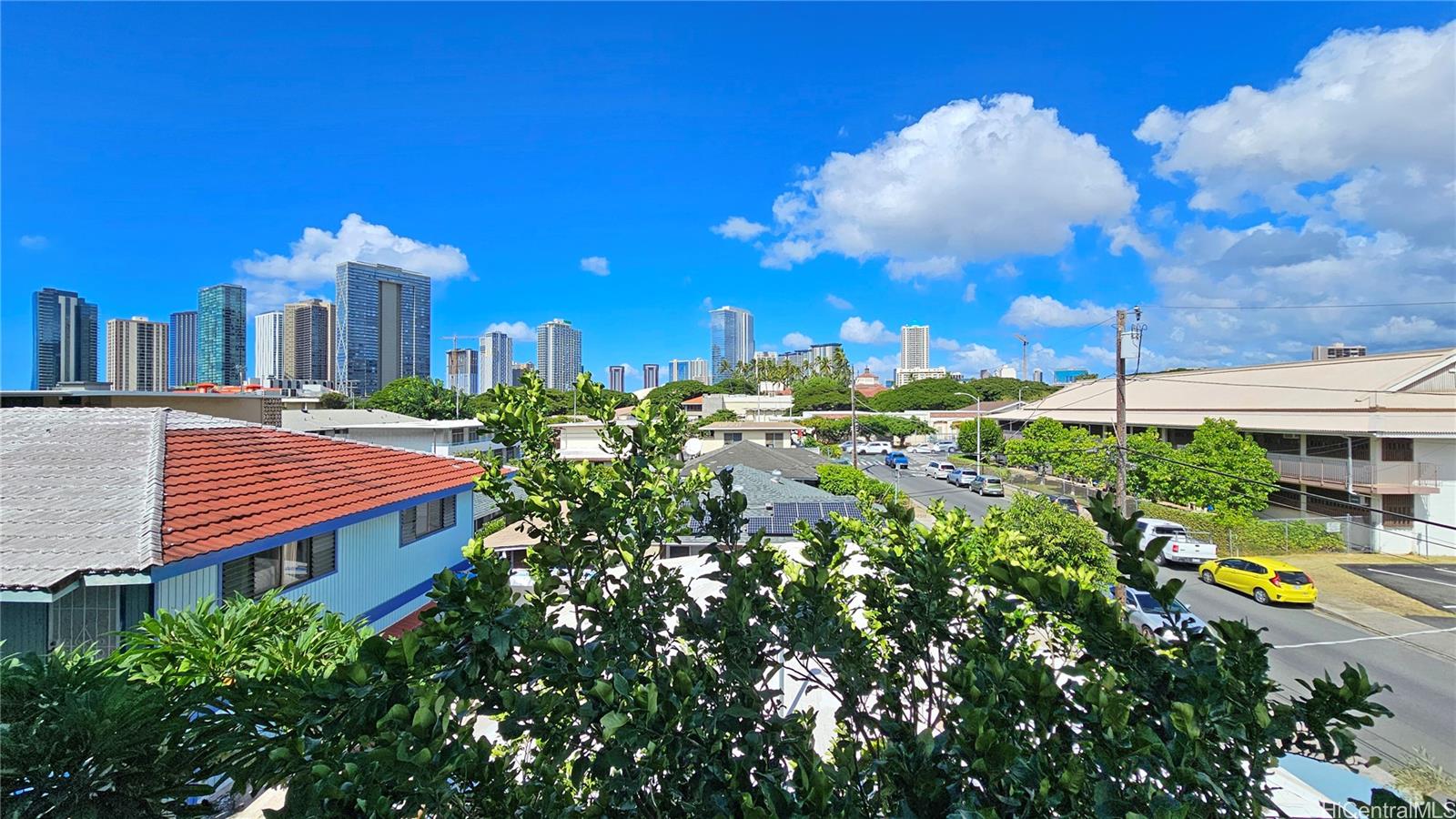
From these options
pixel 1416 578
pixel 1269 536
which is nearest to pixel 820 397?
pixel 1269 536

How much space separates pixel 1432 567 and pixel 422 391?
6202cm

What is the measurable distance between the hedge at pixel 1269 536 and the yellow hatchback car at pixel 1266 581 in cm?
346

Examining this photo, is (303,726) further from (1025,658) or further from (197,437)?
(197,437)

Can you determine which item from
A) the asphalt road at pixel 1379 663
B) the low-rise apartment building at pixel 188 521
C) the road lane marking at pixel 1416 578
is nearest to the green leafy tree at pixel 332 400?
the low-rise apartment building at pixel 188 521

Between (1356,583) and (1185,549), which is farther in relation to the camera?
(1185,549)

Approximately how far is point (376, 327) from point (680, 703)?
303 ft

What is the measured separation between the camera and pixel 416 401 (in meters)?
53.2

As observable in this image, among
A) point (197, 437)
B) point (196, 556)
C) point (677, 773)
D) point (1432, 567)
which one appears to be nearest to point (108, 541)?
point (196, 556)

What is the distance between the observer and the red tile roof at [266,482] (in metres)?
6.69

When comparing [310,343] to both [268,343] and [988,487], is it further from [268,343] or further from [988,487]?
[988,487]

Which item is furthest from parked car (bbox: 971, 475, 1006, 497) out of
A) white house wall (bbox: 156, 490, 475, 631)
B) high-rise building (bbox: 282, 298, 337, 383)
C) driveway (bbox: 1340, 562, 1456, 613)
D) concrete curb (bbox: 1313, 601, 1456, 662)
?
high-rise building (bbox: 282, 298, 337, 383)

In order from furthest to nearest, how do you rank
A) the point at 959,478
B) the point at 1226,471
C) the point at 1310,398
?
the point at 959,478 → the point at 1310,398 → the point at 1226,471

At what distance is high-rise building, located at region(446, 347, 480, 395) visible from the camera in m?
67.2

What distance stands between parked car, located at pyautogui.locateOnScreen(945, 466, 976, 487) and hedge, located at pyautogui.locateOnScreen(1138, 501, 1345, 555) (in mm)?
12314
